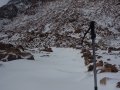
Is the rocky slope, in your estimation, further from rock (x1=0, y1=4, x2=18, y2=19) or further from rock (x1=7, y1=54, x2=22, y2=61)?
rock (x1=7, y1=54, x2=22, y2=61)

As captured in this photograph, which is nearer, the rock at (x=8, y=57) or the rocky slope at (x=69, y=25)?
the rock at (x=8, y=57)

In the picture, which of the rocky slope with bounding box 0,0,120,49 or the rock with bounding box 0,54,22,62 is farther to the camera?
the rocky slope with bounding box 0,0,120,49

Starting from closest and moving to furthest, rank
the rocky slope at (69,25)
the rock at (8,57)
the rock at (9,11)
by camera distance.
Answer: the rock at (8,57), the rocky slope at (69,25), the rock at (9,11)

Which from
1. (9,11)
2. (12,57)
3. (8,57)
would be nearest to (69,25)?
(12,57)

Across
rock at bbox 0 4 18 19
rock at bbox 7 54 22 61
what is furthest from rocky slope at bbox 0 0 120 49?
rock at bbox 7 54 22 61

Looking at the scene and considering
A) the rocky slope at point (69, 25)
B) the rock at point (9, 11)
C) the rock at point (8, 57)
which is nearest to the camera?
the rock at point (8, 57)

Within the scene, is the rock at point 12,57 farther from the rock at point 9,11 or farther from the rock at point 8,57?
the rock at point 9,11

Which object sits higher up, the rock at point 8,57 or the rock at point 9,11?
the rock at point 9,11

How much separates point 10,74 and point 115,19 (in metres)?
20.1

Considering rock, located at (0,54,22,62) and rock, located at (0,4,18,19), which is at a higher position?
rock, located at (0,4,18,19)

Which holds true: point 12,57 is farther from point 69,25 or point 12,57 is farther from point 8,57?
point 69,25

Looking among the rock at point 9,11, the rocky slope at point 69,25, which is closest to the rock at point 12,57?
the rocky slope at point 69,25

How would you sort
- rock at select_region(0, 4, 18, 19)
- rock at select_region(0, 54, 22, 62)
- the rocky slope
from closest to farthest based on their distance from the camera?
rock at select_region(0, 54, 22, 62), the rocky slope, rock at select_region(0, 4, 18, 19)

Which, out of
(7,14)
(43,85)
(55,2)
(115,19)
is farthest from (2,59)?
(7,14)
